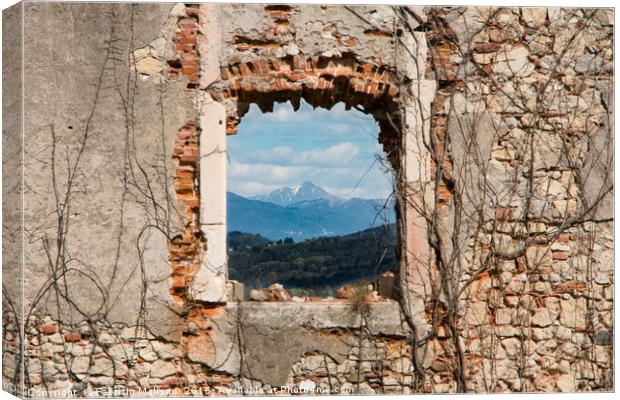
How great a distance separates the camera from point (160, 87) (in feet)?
18.8

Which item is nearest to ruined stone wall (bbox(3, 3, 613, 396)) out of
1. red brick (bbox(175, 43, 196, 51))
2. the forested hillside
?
red brick (bbox(175, 43, 196, 51))

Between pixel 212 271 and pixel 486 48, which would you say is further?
pixel 486 48

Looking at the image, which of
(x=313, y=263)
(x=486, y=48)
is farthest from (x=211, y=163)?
(x=313, y=263)

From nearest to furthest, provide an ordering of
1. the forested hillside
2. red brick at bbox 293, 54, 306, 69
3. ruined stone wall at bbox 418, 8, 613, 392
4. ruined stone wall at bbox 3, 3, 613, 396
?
ruined stone wall at bbox 3, 3, 613, 396
red brick at bbox 293, 54, 306, 69
ruined stone wall at bbox 418, 8, 613, 392
the forested hillside

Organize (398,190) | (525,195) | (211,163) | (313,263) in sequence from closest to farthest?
(211,163)
(398,190)
(525,195)
(313,263)

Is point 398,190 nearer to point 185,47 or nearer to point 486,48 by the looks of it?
point 486,48

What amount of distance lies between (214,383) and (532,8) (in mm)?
3574

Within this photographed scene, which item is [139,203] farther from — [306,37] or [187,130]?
[306,37]

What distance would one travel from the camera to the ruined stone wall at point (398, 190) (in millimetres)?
5680

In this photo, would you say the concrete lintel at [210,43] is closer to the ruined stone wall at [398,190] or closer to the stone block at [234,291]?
the ruined stone wall at [398,190]

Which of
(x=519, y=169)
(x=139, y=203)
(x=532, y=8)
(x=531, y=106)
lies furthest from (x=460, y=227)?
(x=139, y=203)

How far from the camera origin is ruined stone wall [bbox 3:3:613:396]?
5680 mm

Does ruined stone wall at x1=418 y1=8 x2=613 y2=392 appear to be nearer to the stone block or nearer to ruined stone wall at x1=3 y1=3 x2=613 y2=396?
ruined stone wall at x1=3 y1=3 x2=613 y2=396

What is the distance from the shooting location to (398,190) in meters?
5.91
